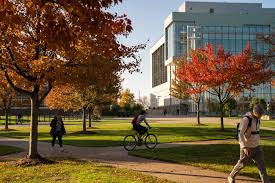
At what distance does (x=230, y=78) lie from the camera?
1233 inches

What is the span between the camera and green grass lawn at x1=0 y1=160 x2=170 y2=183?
10927mm

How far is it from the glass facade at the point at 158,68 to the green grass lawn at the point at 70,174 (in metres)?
118

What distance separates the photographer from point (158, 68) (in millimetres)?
146750

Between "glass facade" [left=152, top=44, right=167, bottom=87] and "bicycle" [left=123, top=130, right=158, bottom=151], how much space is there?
11196 centimetres

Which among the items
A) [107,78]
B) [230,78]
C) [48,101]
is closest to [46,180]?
[107,78]

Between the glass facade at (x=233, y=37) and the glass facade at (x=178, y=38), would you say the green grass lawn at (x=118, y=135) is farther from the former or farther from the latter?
the glass facade at (x=178, y=38)

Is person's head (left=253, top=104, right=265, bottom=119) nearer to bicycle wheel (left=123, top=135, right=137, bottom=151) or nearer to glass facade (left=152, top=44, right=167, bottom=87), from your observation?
bicycle wheel (left=123, top=135, right=137, bottom=151)

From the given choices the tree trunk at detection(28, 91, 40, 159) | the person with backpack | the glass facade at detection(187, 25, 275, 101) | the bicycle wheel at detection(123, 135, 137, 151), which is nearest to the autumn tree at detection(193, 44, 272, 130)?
the bicycle wheel at detection(123, 135, 137, 151)

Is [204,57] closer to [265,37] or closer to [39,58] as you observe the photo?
[265,37]

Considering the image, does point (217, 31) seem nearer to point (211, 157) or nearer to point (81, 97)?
point (81, 97)

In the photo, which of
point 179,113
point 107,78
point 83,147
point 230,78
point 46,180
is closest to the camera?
point 46,180

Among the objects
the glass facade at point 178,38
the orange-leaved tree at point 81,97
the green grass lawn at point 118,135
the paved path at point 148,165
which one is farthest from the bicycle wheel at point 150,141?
the glass facade at point 178,38

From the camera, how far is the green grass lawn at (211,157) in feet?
42.2

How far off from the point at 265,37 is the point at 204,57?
17.6 m
